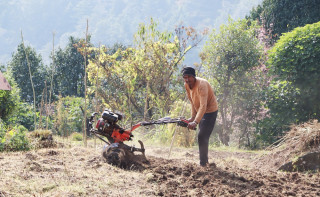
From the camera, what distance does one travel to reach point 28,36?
113 meters

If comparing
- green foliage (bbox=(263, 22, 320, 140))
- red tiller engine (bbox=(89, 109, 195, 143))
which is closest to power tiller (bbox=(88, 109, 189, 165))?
red tiller engine (bbox=(89, 109, 195, 143))

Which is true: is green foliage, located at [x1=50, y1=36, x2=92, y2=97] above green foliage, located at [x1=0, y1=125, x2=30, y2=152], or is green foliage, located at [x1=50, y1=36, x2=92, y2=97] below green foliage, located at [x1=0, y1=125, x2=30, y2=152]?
above

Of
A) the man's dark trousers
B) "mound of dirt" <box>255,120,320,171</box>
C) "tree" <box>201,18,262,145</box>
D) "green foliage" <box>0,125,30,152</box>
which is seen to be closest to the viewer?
the man's dark trousers

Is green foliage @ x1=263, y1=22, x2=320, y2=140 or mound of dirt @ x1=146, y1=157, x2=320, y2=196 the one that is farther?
green foliage @ x1=263, y1=22, x2=320, y2=140

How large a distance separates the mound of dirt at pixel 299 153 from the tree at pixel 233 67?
17.0ft

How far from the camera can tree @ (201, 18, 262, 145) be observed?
12164mm

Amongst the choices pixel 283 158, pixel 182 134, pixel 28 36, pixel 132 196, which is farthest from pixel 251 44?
pixel 28 36

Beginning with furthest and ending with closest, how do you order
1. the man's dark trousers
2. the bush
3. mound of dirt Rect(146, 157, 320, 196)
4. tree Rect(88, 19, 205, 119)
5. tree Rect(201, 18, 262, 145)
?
tree Rect(88, 19, 205, 119)
tree Rect(201, 18, 262, 145)
the bush
the man's dark trousers
mound of dirt Rect(146, 157, 320, 196)

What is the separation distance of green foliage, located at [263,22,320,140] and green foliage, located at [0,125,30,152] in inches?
241

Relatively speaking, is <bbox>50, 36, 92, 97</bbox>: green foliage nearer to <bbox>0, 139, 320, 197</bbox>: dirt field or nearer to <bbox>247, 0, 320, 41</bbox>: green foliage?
<bbox>247, 0, 320, 41</bbox>: green foliage

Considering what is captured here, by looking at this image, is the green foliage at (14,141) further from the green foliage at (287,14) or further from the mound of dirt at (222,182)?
the green foliage at (287,14)

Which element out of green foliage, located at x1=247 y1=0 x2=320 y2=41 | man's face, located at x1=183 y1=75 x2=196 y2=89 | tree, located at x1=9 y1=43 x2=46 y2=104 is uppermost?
green foliage, located at x1=247 y1=0 x2=320 y2=41

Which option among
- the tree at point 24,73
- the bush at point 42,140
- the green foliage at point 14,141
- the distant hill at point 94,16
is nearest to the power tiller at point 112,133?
the green foliage at point 14,141

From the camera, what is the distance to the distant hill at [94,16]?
110125mm
